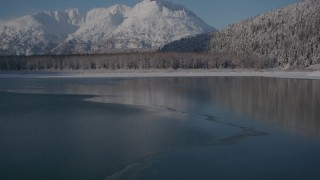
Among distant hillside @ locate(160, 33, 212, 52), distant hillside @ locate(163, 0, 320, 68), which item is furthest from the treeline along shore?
distant hillside @ locate(160, 33, 212, 52)

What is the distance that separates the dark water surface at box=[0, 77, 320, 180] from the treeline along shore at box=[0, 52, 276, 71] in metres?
74.3

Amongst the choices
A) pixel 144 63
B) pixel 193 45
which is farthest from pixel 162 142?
pixel 193 45

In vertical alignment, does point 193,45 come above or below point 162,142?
above

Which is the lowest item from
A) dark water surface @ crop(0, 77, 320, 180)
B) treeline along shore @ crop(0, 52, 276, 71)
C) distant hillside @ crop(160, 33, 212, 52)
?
dark water surface @ crop(0, 77, 320, 180)

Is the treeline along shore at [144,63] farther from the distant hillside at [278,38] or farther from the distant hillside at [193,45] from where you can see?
the distant hillside at [193,45]

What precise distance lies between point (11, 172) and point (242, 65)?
3672 inches

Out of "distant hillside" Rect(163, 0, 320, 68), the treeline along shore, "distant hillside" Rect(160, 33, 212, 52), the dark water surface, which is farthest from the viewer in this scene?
"distant hillside" Rect(160, 33, 212, 52)

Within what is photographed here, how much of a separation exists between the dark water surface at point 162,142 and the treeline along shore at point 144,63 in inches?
2926

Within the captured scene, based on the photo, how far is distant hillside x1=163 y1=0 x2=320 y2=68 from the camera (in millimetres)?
108312

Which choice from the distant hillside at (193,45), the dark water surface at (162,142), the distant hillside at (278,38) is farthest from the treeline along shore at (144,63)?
the dark water surface at (162,142)

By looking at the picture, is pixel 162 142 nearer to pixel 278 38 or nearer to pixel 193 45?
pixel 278 38

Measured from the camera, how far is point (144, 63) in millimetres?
104250

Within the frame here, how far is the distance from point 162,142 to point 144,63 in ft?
287

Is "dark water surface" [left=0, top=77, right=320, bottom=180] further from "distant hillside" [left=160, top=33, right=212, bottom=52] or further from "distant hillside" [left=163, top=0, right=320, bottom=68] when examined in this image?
"distant hillside" [left=160, top=33, right=212, bottom=52]
